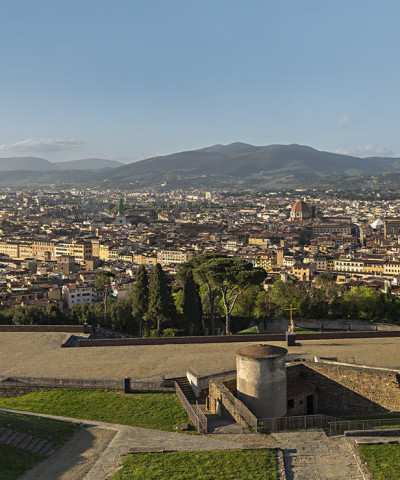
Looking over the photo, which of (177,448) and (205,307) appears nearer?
(177,448)

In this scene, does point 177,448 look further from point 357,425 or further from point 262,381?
point 357,425

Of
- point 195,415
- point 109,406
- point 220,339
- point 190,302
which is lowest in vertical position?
point 190,302

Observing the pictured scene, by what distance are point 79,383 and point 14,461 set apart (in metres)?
5.84

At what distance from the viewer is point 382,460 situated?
12281 millimetres

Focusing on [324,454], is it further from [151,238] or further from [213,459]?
[151,238]

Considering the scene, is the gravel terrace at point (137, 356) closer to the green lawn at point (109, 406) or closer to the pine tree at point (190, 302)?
the green lawn at point (109, 406)

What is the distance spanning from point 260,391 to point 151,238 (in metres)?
101

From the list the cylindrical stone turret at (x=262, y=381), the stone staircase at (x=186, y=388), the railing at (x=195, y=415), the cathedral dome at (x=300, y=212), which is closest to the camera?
the railing at (x=195, y=415)

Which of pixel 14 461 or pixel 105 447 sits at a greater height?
pixel 14 461

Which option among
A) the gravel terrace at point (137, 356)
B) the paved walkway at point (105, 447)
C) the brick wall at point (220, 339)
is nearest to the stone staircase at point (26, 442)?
the paved walkway at point (105, 447)

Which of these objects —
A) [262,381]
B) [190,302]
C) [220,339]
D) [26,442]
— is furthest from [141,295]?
[26,442]

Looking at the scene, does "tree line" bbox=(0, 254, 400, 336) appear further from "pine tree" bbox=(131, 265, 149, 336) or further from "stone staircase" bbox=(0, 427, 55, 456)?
"stone staircase" bbox=(0, 427, 55, 456)

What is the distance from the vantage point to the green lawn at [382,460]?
11617 millimetres

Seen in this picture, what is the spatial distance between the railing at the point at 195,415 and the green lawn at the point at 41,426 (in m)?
3.00
